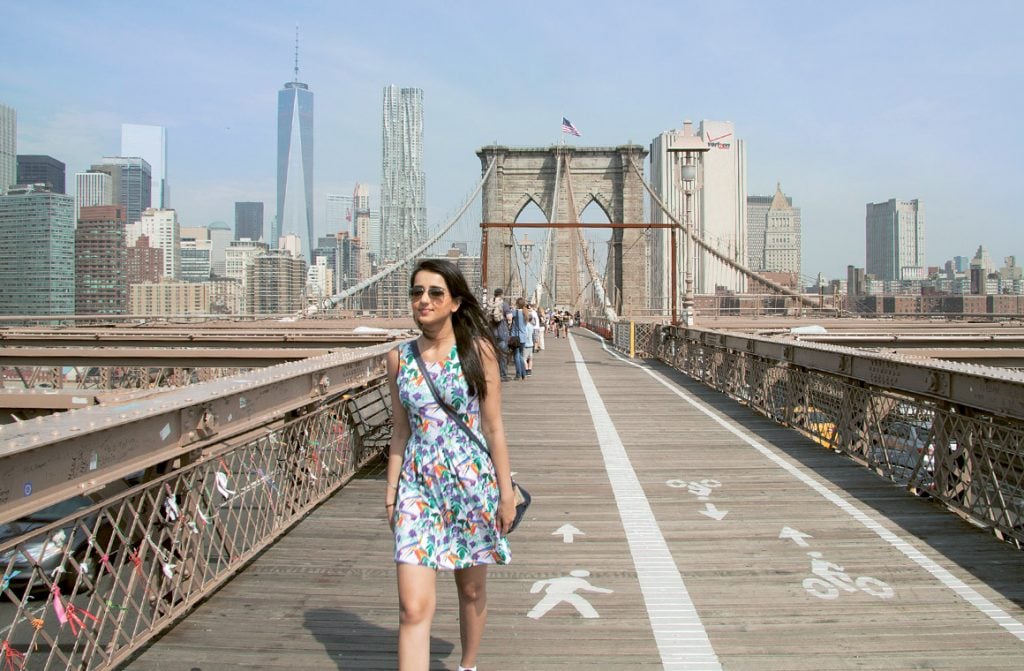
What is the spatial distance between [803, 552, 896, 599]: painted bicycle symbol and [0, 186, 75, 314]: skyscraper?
103 meters

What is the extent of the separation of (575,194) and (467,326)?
214 ft

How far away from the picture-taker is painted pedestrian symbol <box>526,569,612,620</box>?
4312 millimetres

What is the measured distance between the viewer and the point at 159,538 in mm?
4117

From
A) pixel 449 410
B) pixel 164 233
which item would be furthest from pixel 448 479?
pixel 164 233

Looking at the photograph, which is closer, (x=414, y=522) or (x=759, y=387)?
(x=414, y=522)

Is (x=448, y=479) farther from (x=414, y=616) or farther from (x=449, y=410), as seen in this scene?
(x=414, y=616)

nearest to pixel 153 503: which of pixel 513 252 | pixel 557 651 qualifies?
pixel 557 651

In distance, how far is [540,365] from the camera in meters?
21.4

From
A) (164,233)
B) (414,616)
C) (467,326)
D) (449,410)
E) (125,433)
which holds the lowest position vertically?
(414,616)

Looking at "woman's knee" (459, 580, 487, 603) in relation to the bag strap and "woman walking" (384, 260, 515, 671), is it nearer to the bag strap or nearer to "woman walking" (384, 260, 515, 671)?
"woman walking" (384, 260, 515, 671)

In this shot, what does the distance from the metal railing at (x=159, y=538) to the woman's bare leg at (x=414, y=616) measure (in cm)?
A: 117

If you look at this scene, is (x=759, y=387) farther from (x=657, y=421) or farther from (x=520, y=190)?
(x=520, y=190)

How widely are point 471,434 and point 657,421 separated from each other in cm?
774

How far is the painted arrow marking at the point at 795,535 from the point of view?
5.46 meters
